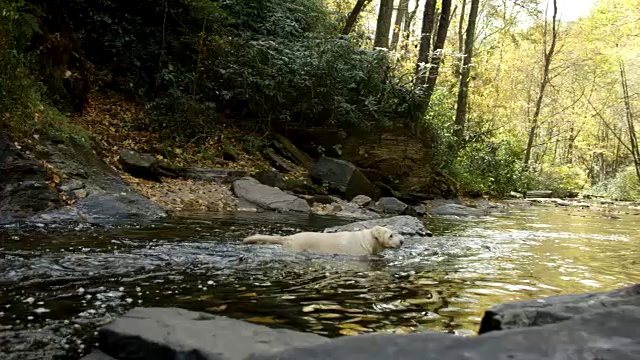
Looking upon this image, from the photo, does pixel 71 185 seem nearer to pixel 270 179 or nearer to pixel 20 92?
pixel 20 92

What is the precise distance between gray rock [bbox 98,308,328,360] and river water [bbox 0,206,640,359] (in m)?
0.34

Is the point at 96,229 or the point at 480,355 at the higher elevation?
the point at 480,355

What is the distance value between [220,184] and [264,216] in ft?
8.18

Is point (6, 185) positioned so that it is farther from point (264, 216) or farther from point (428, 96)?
point (428, 96)

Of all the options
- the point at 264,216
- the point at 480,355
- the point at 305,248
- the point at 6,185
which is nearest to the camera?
the point at 480,355

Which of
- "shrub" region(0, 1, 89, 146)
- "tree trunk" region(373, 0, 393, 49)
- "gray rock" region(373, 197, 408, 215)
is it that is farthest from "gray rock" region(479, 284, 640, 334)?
"tree trunk" region(373, 0, 393, 49)

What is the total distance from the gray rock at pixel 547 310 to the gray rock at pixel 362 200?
11352mm

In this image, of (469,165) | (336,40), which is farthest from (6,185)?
(469,165)

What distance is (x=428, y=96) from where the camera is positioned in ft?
58.9

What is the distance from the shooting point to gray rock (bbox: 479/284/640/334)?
2.60 m

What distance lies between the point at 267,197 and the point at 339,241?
18.9 ft

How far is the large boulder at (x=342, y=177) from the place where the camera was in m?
14.7

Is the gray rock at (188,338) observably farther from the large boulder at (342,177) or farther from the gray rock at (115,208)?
the large boulder at (342,177)

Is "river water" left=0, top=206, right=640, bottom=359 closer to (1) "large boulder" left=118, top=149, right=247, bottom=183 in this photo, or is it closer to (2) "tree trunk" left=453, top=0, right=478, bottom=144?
(1) "large boulder" left=118, top=149, right=247, bottom=183
